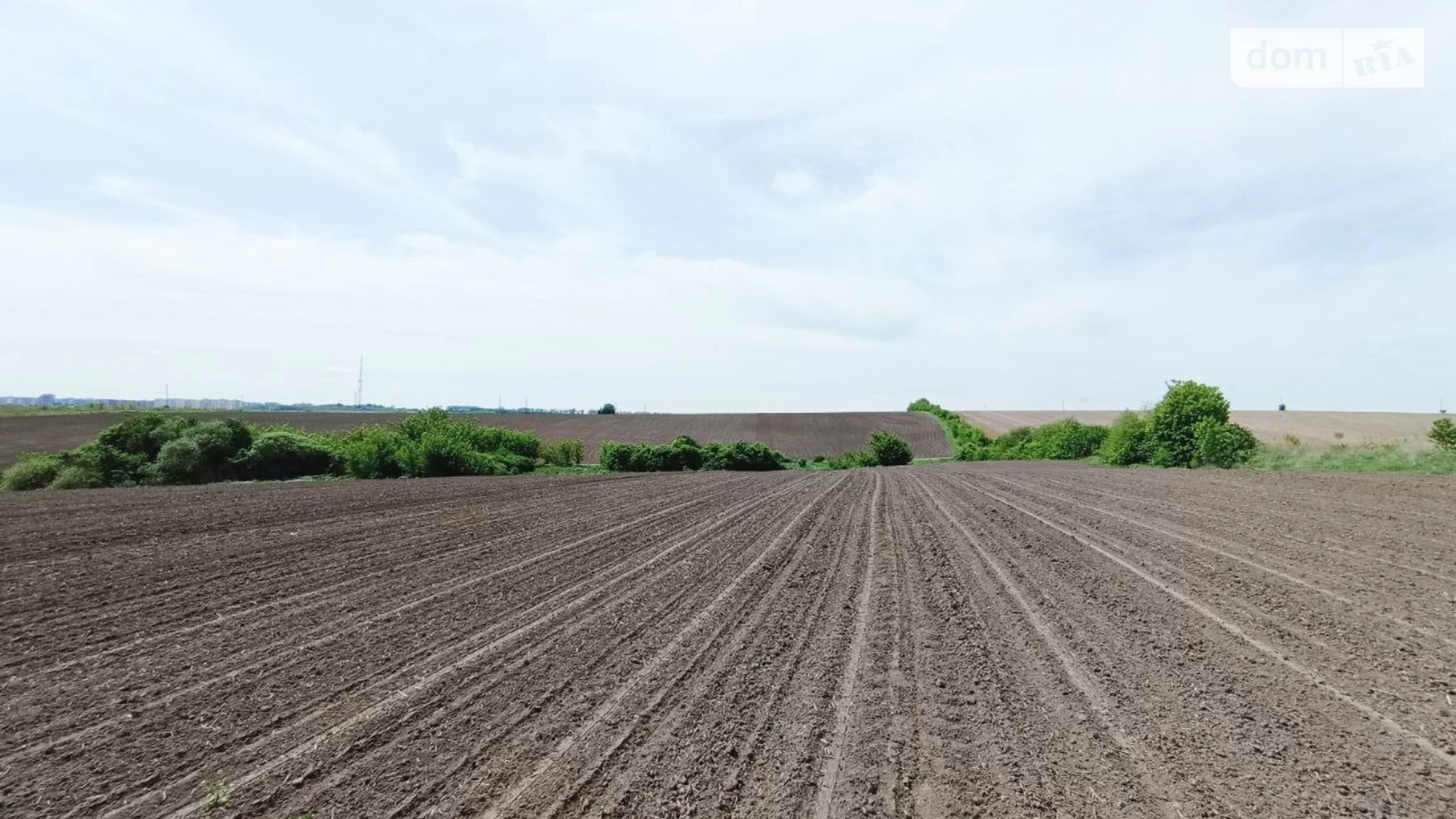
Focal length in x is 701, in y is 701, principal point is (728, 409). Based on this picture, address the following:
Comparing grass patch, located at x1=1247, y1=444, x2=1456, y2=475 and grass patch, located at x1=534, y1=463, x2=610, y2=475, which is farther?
grass patch, located at x1=534, y1=463, x2=610, y2=475

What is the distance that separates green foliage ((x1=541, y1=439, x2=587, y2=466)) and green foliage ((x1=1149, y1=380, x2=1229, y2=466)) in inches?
1213

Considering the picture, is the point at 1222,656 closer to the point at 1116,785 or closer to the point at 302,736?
the point at 1116,785

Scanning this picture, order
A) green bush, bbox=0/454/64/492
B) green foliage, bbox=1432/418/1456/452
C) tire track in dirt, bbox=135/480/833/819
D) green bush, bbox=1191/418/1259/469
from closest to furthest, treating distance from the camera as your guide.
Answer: tire track in dirt, bbox=135/480/833/819
green foliage, bbox=1432/418/1456/452
green bush, bbox=0/454/64/492
green bush, bbox=1191/418/1259/469

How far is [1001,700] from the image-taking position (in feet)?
18.4

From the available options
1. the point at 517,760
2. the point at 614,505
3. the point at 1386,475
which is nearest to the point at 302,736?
the point at 517,760

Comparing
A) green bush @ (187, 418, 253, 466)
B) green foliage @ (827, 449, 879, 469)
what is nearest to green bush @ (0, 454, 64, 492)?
green bush @ (187, 418, 253, 466)

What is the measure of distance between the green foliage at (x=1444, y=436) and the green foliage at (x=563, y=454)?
125 ft

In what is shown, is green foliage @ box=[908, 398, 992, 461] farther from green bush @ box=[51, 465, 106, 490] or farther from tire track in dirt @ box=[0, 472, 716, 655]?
green bush @ box=[51, 465, 106, 490]

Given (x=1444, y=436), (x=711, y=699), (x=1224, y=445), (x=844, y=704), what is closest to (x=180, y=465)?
(x=711, y=699)

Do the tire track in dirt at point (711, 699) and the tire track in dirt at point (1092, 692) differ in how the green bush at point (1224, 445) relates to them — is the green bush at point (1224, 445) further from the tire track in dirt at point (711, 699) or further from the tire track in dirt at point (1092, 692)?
the tire track in dirt at point (711, 699)

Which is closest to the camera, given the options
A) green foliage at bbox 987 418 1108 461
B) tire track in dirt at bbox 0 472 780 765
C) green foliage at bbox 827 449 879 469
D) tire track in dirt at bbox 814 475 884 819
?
tire track in dirt at bbox 814 475 884 819

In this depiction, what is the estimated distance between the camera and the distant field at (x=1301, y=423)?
43.3 m

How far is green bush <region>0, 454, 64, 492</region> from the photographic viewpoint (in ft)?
78.7

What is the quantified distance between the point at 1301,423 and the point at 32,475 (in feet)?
268
